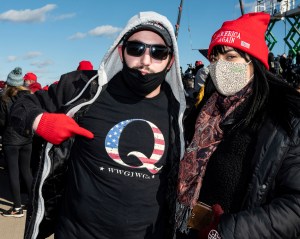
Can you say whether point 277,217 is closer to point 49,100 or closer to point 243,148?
point 243,148

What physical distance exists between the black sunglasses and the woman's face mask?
38 centimetres

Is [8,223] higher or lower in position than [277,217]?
lower

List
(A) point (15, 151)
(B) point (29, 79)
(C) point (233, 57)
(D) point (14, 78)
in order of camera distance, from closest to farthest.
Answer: (C) point (233, 57) → (A) point (15, 151) → (D) point (14, 78) → (B) point (29, 79)

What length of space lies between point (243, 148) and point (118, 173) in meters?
0.77

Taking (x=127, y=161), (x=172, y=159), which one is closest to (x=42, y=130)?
(x=127, y=161)

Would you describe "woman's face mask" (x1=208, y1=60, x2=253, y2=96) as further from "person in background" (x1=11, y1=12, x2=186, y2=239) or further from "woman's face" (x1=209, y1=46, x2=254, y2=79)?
"person in background" (x1=11, y1=12, x2=186, y2=239)

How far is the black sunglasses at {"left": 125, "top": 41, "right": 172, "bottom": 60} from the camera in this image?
2.36 m

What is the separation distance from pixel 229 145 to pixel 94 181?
33.3 inches

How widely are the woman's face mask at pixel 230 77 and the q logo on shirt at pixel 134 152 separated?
49 cm

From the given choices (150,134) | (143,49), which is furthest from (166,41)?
(150,134)

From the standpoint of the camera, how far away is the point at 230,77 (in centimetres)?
211

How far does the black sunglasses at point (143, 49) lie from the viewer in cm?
236

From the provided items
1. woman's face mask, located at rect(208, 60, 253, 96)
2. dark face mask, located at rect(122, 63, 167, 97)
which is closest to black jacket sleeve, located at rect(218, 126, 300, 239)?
woman's face mask, located at rect(208, 60, 253, 96)

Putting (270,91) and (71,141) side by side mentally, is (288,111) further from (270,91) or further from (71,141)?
(71,141)
